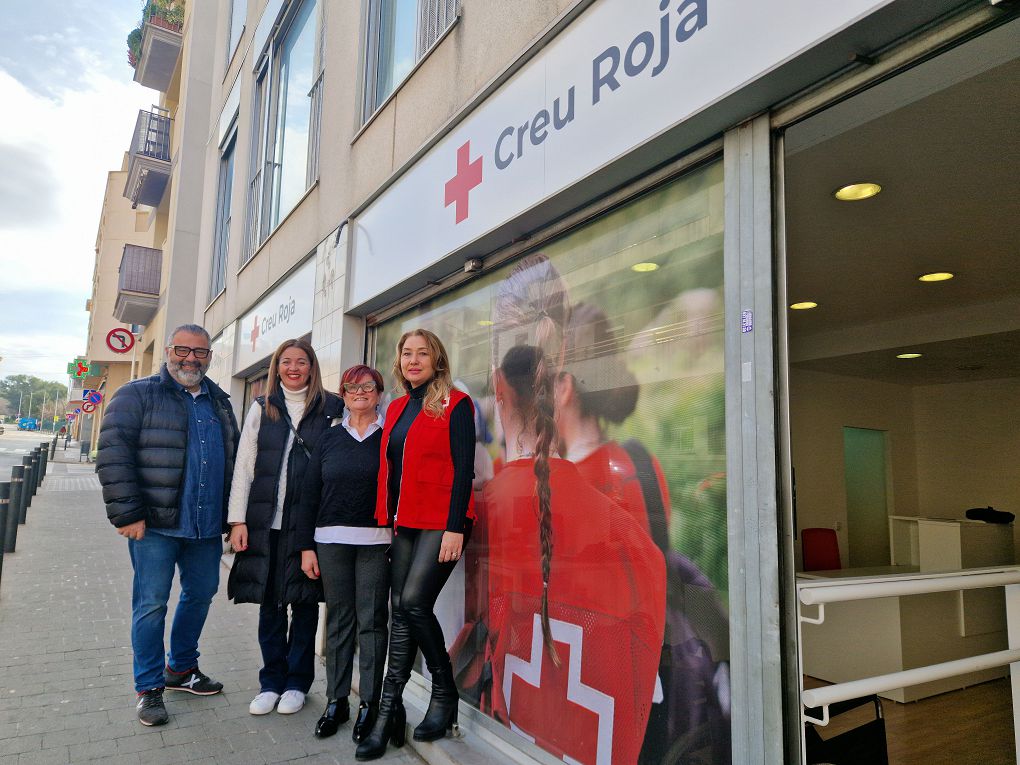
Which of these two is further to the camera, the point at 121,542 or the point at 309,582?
the point at 121,542

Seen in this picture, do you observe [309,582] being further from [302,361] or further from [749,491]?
[749,491]

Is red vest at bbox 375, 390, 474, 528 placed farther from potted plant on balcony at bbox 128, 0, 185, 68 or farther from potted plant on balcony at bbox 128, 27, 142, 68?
potted plant on balcony at bbox 128, 27, 142, 68

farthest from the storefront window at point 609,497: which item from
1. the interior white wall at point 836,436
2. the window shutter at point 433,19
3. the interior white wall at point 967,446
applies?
the interior white wall at point 967,446

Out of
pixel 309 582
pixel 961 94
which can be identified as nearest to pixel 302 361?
Answer: pixel 309 582

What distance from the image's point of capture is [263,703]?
3.78 metres

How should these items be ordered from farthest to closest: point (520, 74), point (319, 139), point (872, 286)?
point (319, 139), point (872, 286), point (520, 74)

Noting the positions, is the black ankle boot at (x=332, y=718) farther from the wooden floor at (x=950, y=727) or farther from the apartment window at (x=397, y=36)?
the apartment window at (x=397, y=36)

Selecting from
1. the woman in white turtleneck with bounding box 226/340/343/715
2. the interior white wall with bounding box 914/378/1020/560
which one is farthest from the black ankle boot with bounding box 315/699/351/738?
the interior white wall with bounding box 914/378/1020/560

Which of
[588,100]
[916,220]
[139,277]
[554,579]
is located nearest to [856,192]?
[916,220]

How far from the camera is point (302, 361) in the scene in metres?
3.96

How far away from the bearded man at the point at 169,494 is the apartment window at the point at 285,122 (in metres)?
3.63

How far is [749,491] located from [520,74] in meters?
2.34

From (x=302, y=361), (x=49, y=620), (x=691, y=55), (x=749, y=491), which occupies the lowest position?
(x=49, y=620)

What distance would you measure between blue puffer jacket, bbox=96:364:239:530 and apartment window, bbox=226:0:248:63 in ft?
32.6
